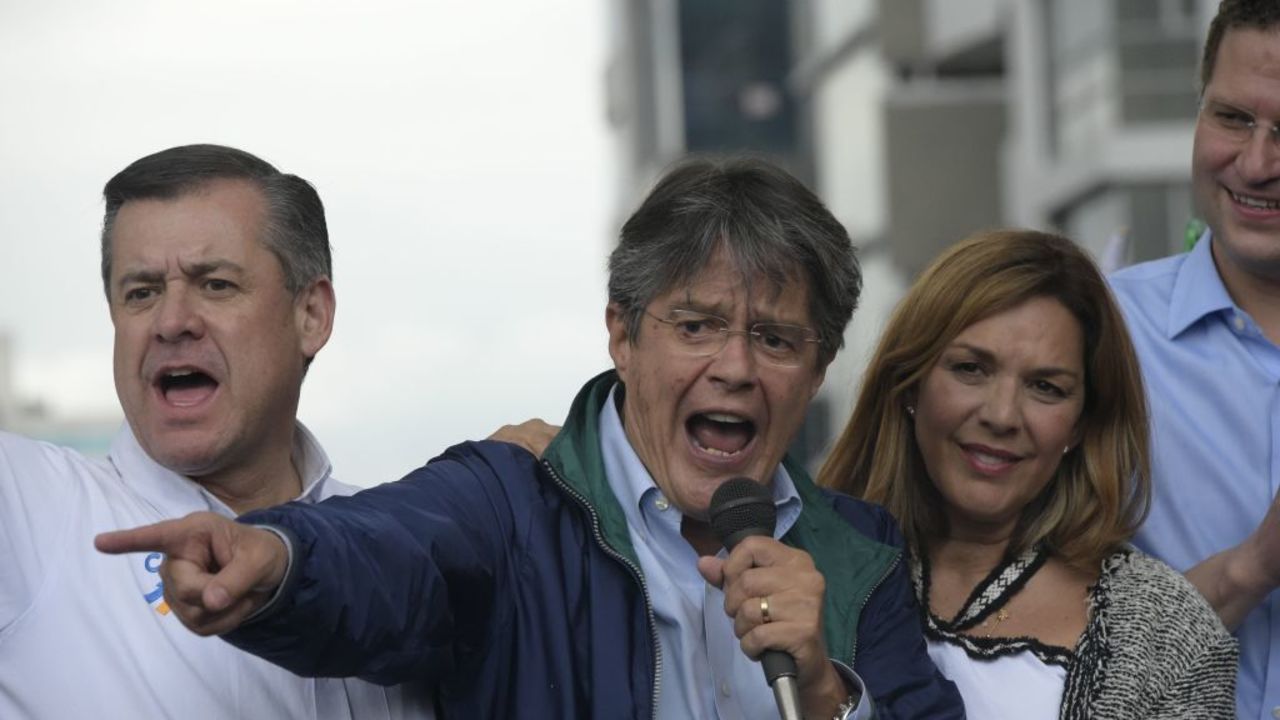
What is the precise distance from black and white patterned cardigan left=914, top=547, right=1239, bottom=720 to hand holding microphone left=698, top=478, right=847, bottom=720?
0.85m

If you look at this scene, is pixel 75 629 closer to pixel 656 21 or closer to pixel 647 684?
pixel 647 684

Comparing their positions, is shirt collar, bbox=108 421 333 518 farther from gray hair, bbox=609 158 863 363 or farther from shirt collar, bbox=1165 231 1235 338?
shirt collar, bbox=1165 231 1235 338

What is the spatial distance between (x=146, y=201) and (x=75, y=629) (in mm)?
876

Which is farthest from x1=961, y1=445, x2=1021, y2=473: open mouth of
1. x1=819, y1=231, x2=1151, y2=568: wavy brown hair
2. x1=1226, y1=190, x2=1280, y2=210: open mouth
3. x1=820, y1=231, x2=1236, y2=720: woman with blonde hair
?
x1=1226, y1=190, x2=1280, y2=210: open mouth

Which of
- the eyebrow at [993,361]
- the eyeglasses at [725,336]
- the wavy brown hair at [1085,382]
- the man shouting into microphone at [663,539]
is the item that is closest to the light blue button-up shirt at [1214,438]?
the wavy brown hair at [1085,382]

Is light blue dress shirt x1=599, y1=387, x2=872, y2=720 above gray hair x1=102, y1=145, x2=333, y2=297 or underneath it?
underneath

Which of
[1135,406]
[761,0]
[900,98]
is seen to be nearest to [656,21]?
[761,0]

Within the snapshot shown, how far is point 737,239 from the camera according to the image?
14.3ft

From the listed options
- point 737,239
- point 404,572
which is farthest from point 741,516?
point 737,239

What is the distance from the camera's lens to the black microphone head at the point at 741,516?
3.88 meters

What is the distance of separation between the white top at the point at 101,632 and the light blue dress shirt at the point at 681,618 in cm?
46

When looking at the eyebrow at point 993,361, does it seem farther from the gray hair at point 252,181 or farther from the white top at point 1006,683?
the gray hair at point 252,181

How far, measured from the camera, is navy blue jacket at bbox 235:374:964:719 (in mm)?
3686

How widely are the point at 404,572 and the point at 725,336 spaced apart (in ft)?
2.87
